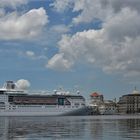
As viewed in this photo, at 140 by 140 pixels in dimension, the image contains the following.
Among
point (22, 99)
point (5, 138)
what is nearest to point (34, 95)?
point (22, 99)

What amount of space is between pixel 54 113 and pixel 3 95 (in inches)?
885

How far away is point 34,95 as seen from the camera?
199750 millimetres

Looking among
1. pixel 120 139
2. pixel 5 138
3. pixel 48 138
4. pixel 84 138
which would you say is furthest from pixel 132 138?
pixel 5 138

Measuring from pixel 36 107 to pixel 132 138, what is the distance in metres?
147

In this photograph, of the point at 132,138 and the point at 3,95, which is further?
the point at 3,95

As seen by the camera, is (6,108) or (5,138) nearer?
(5,138)

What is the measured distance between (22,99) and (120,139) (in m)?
151

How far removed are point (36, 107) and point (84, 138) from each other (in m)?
145

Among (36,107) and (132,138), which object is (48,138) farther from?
(36,107)

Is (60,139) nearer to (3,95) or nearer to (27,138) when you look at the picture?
(27,138)

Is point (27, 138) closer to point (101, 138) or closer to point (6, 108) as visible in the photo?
point (101, 138)

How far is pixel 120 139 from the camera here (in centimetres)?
4928

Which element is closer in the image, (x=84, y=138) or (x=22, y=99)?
(x=84, y=138)

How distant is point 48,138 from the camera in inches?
2030
